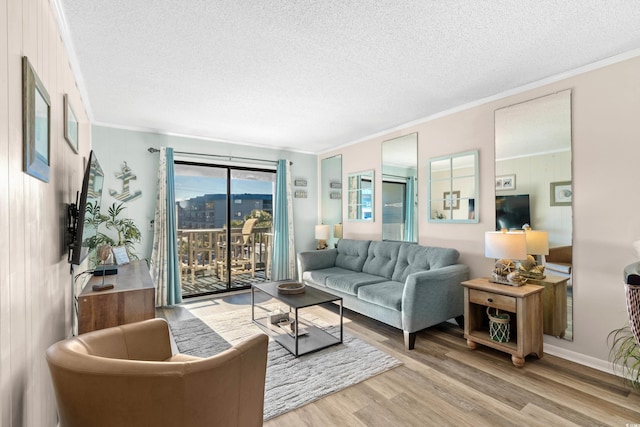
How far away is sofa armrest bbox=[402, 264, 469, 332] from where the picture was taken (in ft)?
9.45

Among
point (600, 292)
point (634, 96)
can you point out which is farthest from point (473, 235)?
point (634, 96)

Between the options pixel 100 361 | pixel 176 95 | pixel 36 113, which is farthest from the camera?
pixel 176 95

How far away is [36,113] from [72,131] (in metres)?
1.23

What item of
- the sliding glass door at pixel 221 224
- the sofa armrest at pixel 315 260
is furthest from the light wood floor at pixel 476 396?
the sliding glass door at pixel 221 224

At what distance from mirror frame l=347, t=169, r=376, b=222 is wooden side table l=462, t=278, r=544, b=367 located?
83.1 inches

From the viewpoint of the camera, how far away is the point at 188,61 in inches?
98.0

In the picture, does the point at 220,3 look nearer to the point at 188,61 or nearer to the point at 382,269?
the point at 188,61

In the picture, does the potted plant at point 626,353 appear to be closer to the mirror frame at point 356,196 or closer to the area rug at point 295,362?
the area rug at point 295,362

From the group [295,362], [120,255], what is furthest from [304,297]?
[120,255]

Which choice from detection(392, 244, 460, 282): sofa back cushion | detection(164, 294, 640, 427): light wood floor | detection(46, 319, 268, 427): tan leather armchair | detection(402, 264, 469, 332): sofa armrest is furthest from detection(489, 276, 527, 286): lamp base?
detection(46, 319, 268, 427): tan leather armchair

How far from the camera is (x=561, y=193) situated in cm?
272

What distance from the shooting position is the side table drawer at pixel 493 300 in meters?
2.59

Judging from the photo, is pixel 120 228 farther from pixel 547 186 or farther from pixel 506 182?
pixel 547 186

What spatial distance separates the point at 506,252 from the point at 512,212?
611 millimetres
